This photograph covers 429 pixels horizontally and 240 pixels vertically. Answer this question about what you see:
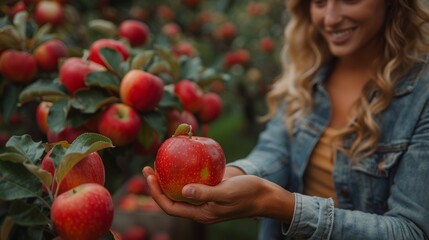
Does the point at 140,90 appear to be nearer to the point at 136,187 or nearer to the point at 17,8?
the point at 17,8

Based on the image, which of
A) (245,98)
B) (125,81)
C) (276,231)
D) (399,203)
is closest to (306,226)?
(399,203)

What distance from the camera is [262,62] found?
4492 mm

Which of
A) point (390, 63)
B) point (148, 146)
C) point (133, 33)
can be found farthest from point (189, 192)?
point (133, 33)

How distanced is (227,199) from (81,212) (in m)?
0.29

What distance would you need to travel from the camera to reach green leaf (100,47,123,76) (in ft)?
4.21

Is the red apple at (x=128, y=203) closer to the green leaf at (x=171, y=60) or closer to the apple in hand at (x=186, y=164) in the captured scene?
the green leaf at (x=171, y=60)

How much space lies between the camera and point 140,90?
1.22 metres

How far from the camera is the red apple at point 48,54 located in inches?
56.8

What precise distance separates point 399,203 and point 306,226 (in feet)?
0.85

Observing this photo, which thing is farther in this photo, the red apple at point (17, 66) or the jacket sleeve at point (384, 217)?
the red apple at point (17, 66)

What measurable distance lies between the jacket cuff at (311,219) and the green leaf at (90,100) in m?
0.52

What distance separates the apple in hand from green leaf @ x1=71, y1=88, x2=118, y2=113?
0.95 ft

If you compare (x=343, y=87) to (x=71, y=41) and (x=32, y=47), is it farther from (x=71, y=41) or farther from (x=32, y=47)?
(x=71, y=41)

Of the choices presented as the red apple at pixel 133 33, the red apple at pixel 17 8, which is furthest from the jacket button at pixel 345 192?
the red apple at pixel 17 8
